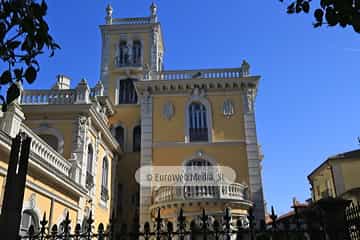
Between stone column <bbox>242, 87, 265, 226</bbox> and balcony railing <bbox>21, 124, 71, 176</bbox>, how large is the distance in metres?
9.83

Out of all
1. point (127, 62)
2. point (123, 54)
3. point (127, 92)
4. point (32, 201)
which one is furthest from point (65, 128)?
point (123, 54)

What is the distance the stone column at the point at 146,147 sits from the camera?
19.4 metres

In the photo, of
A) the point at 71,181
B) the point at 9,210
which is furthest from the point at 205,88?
the point at 9,210

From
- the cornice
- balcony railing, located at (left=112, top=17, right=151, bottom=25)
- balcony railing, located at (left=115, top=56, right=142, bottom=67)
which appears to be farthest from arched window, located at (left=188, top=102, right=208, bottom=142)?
balcony railing, located at (left=112, top=17, right=151, bottom=25)

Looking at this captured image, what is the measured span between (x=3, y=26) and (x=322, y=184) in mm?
30798

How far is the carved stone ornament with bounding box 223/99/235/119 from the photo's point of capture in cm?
2139

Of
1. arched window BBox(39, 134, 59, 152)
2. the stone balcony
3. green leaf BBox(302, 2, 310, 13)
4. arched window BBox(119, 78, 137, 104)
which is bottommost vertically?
green leaf BBox(302, 2, 310, 13)

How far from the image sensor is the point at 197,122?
21.4 metres

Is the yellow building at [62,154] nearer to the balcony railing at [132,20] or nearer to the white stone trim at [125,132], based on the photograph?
the white stone trim at [125,132]

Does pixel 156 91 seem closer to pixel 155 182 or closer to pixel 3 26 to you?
pixel 155 182

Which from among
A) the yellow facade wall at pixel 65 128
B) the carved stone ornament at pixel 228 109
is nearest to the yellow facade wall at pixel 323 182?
the carved stone ornament at pixel 228 109

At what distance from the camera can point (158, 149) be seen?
68.4 ft

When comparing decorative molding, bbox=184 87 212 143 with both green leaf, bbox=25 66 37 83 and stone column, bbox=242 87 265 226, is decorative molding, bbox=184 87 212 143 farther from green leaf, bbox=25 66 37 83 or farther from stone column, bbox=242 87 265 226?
green leaf, bbox=25 66 37 83

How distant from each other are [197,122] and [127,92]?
27.3 ft
